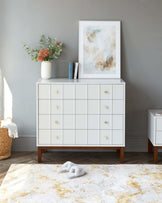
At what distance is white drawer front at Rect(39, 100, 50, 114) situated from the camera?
403cm

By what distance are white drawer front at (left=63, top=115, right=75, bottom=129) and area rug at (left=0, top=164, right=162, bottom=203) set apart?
0.61m

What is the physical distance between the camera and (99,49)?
444 cm

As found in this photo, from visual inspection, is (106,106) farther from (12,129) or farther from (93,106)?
(12,129)

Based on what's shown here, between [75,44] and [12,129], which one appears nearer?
[12,129]

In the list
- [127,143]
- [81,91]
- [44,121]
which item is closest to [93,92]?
[81,91]

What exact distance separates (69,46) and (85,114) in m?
0.92

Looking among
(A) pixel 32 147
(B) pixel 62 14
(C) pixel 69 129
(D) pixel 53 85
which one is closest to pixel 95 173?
(C) pixel 69 129

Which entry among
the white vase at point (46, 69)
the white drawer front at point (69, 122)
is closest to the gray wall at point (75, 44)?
the white vase at point (46, 69)

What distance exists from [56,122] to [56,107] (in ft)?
0.54

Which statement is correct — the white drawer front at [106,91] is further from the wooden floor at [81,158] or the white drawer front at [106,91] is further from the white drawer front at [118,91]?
the wooden floor at [81,158]

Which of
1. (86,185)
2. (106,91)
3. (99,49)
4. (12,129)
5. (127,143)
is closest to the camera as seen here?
(86,185)

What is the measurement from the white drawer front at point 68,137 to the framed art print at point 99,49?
2.45ft

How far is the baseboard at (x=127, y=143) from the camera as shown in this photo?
15.1ft

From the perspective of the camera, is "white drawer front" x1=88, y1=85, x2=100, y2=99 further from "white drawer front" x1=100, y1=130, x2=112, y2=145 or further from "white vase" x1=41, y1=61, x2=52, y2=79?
"white vase" x1=41, y1=61, x2=52, y2=79
